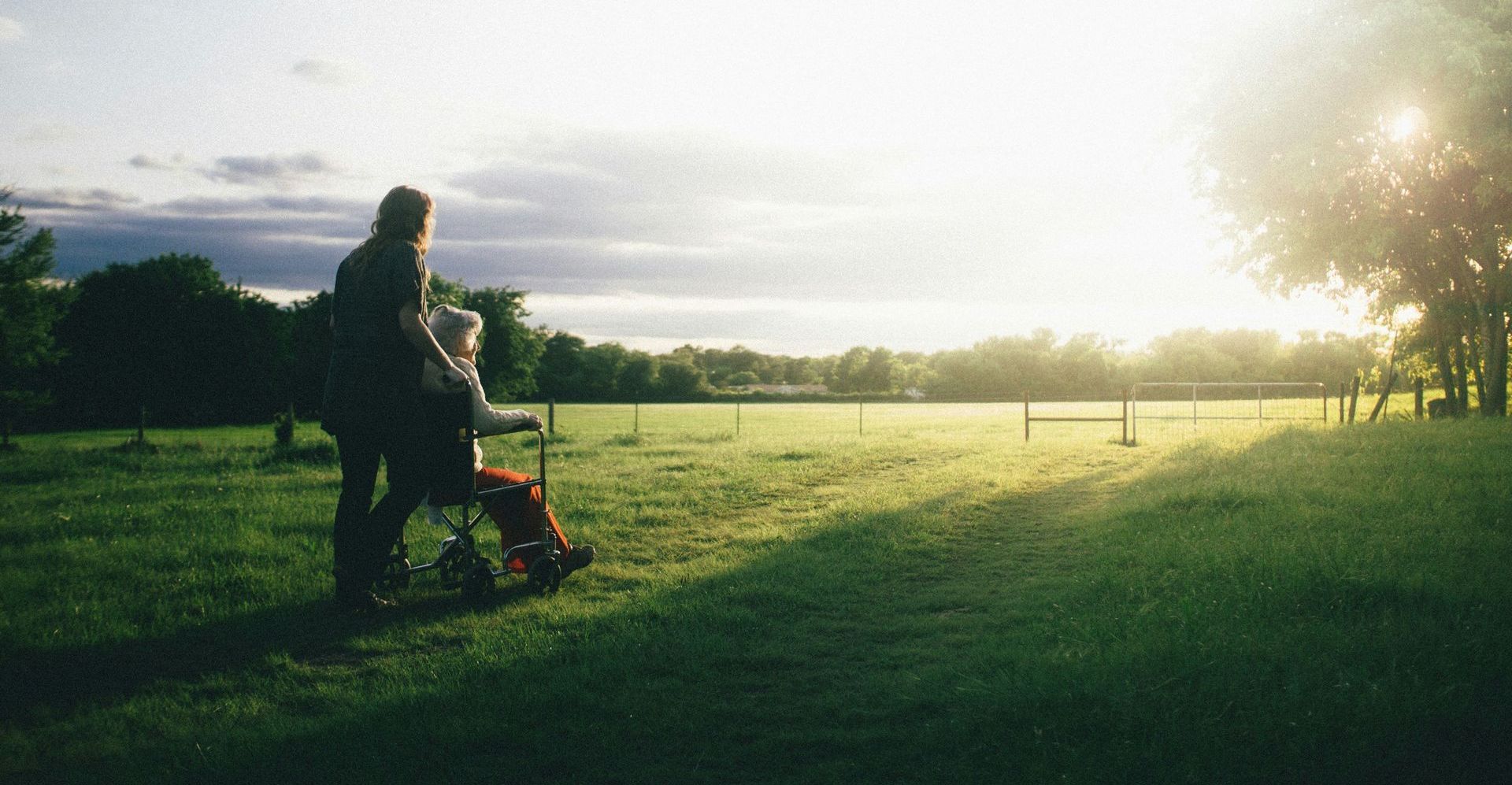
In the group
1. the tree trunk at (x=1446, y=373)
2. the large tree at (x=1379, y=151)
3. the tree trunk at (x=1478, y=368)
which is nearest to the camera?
the large tree at (x=1379, y=151)

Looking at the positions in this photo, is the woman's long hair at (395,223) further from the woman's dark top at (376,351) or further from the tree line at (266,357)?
the tree line at (266,357)

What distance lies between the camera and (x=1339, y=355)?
6856cm

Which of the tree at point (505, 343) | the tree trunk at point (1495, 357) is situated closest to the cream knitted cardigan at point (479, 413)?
the tree trunk at point (1495, 357)

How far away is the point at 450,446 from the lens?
5082 mm

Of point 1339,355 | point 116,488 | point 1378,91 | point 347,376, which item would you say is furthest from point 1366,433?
point 1339,355

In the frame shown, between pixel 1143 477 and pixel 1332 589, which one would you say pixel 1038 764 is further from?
pixel 1143 477

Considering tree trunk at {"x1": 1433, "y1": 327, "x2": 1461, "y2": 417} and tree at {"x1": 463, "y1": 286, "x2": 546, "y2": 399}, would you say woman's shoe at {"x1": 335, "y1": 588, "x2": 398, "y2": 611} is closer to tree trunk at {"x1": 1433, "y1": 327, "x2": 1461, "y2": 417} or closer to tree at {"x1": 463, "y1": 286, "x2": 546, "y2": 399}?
tree trunk at {"x1": 1433, "y1": 327, "x2": 1461, "y2": 417}

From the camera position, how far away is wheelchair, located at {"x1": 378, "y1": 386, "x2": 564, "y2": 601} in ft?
16.6

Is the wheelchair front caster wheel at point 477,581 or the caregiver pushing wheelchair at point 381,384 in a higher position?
the caregiver pushing wheelchair at point 381,384

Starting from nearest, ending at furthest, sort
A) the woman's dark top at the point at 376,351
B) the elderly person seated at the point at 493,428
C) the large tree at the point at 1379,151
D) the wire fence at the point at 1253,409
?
the woman's dark top at the point at 376,351 < the elderly person seated at the point at 493,428 < the large tree at the point at 1379,151 < the wire fence at the point at 1253,409

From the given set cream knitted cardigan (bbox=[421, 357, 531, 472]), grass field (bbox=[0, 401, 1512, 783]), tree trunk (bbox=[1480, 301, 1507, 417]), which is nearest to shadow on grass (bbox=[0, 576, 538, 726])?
grass field (bbox=[0, 401, 1512, 783])

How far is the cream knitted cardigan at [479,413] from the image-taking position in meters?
5.12

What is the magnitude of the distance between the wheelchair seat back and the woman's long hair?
74 cm

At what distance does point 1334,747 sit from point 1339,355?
8040 cm
